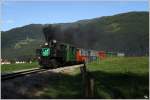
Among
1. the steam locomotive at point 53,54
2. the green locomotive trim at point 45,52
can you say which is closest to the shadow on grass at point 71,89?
the steam locomotive at point 53,54

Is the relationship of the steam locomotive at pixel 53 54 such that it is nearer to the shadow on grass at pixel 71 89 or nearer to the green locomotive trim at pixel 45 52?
the green locomotive trim at pixel 45 52

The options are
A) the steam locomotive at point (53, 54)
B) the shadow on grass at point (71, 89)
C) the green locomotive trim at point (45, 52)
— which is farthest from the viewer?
the green locomotive trim at point (45, 52)

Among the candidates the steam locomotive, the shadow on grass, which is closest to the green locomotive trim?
the steam locomotive

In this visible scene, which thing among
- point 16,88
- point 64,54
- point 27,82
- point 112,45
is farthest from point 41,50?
point 112,45

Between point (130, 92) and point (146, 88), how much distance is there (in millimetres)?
1390

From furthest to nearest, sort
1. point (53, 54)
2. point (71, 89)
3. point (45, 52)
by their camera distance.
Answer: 1. point (45, 52)
2. point (53, 54)
3. point (71, 89)

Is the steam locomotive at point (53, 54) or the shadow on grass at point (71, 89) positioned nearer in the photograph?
the shadow on grass at point (71, 89)

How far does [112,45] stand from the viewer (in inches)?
6708

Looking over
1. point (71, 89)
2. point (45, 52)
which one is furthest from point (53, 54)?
point (71, 89)

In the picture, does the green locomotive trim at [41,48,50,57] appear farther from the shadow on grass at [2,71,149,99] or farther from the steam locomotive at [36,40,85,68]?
the shadow on grass at [2,71,149,99]

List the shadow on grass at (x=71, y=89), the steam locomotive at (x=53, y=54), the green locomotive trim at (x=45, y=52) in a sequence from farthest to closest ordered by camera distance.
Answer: the green locomotive trim at (x=45, y=52) → the steam locomotive at (x=53, y=54) → the shadow on grass at (x=71, y=89)

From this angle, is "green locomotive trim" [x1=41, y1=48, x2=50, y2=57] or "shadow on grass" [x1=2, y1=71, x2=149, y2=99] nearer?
"shadow on grass" [x1=2, y1=71, x2=149, y2=99]

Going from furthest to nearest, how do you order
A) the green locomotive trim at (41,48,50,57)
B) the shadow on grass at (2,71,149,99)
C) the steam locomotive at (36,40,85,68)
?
the green locomotive trim at (41,48,50,57) < the steam locomotive at (36,40,85,68) < the shadow on grass at (2,71,149,99)

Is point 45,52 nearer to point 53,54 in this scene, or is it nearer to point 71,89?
point 53,54
